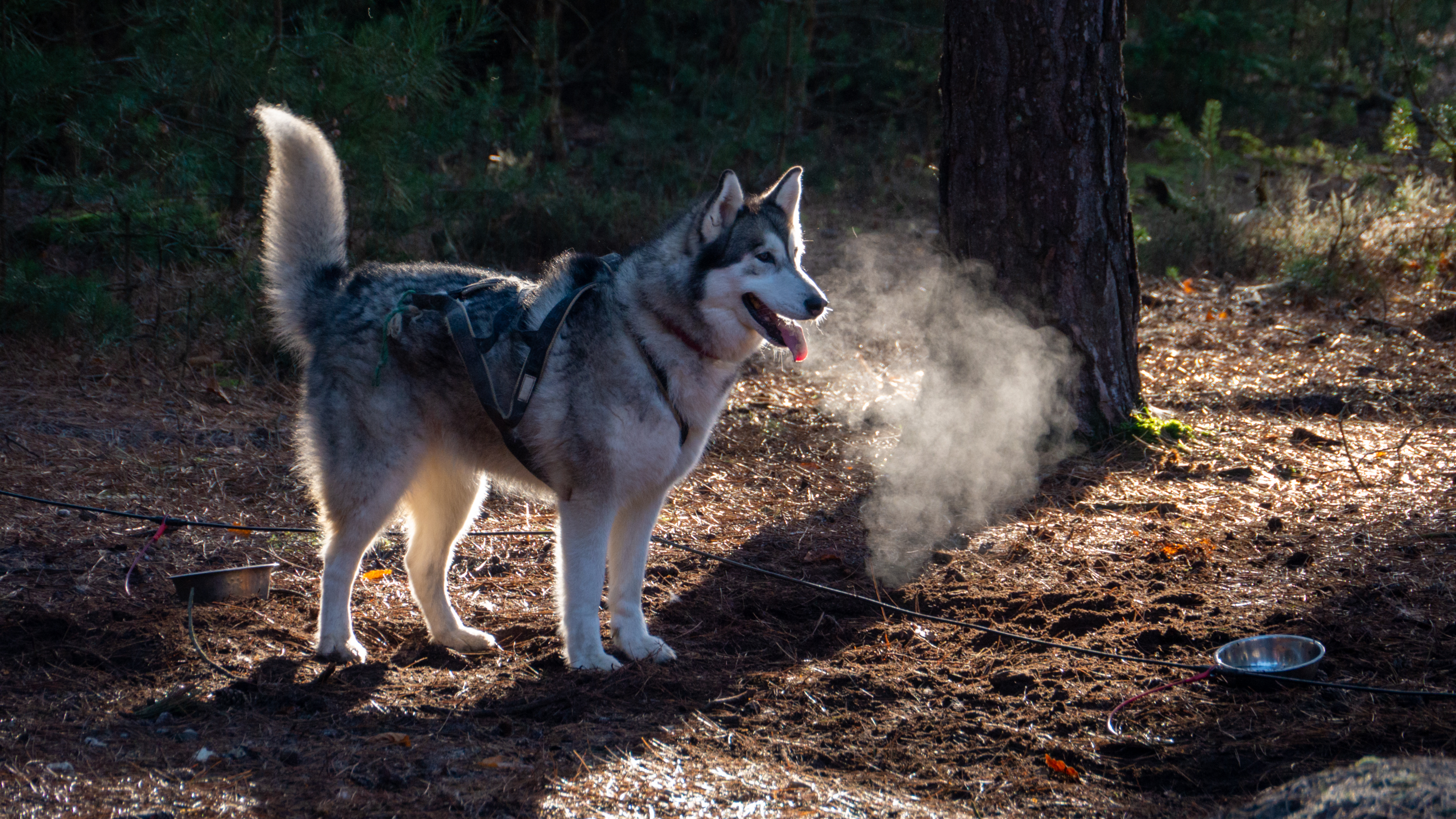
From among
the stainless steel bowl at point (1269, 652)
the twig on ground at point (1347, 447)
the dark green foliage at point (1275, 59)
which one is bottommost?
the stainless steel bowl at point (1269, 652)

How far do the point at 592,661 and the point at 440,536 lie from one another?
87 cm

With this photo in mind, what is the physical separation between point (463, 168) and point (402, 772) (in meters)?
8.40

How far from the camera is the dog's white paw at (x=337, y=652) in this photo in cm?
382

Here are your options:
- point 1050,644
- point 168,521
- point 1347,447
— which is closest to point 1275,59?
point 1347,447

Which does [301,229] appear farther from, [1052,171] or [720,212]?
[1052,171]

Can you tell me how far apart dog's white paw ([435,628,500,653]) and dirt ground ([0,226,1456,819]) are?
5.1 inches

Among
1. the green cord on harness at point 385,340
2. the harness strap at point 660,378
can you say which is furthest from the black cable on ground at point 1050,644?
the green cord on harness at point 385,340

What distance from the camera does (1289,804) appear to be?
2.23 m

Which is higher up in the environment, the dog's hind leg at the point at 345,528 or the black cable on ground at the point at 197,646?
the dog's hind leg at the point at 345,528

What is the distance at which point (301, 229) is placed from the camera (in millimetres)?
3996

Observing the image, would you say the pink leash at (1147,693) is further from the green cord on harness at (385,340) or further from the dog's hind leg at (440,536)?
the green cord on harness at (385,340)

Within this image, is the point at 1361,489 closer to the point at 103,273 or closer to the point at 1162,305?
the point at 1162,305

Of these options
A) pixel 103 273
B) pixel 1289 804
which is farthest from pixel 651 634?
pixel 103 273

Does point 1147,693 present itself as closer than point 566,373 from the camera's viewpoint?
Yes
